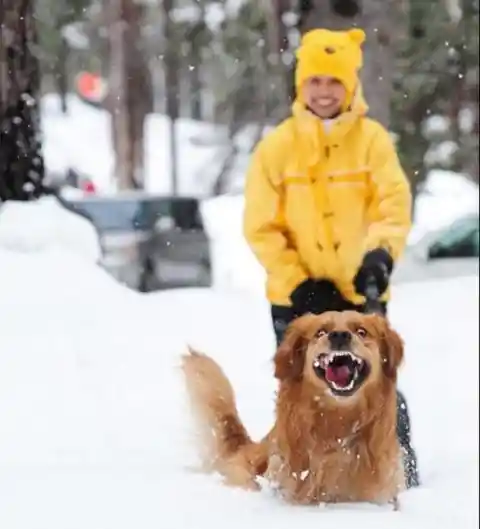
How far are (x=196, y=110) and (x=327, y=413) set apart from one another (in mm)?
21690

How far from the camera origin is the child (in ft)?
9.11

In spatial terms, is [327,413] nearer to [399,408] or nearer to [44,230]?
[399,408]

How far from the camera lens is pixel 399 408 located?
3229mm

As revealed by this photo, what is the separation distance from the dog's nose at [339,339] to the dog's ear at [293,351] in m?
0.09

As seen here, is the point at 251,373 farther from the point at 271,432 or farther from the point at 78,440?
the point at 78,440

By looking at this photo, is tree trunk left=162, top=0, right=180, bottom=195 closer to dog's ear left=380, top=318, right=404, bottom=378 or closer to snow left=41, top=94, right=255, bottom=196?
snow left=41, top=94, right=255, bottom=196

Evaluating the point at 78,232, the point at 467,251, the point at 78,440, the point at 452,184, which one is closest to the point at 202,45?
the point at 452,184

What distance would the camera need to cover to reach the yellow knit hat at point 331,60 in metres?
2.85

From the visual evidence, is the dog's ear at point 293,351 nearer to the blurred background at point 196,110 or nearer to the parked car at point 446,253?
the blurred background at point 196,110

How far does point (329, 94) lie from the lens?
2861mm

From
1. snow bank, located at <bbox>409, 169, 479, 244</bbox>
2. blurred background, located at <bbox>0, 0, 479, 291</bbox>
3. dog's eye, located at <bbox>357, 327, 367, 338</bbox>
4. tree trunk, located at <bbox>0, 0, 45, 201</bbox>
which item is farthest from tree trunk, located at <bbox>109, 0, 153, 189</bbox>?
tree trunk, located at <bbox>0, 0, 45, 201</bbox>

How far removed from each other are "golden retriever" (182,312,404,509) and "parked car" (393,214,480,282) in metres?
6.18

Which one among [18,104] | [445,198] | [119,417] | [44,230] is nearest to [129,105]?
[445,198]

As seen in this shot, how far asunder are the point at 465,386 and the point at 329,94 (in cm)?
357
